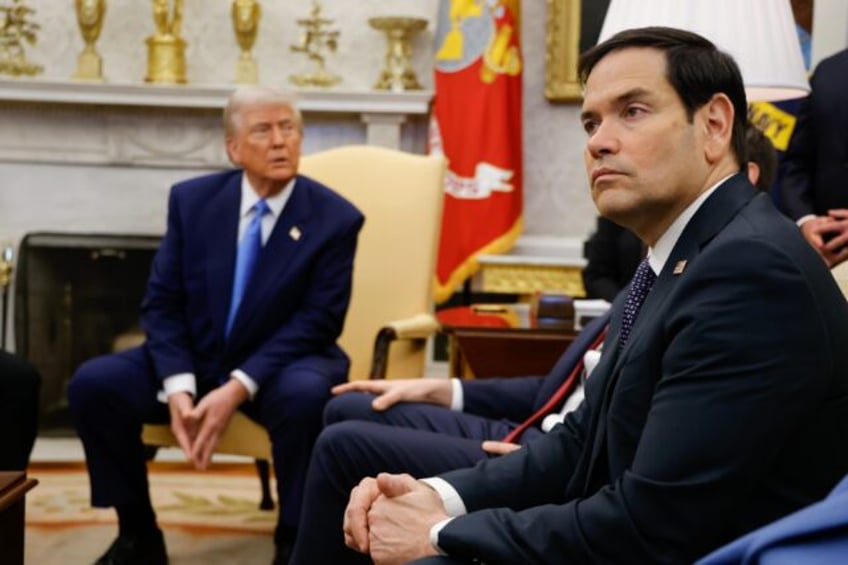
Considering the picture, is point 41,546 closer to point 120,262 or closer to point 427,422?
point 427,422

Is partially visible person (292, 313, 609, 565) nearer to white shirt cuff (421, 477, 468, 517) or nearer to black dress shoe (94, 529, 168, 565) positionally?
white shirt cuff (421, 477, 468, 517)

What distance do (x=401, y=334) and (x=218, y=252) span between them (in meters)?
0.56

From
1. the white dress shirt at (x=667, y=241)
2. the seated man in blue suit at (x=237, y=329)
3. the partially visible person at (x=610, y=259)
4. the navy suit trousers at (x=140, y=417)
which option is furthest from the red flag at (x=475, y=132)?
the white dress shirt at (x=667, y=241)

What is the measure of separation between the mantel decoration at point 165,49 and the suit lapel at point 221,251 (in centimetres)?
211

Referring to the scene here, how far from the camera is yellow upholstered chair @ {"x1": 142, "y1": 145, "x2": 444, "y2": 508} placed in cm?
401

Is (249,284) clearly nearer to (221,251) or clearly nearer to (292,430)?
(221,251)

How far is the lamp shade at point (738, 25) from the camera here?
9.11 feet

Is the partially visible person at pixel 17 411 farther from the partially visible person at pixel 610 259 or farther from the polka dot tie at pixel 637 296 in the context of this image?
the polka dot tie at pixel 637 296

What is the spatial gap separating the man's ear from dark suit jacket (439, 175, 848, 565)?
97mm

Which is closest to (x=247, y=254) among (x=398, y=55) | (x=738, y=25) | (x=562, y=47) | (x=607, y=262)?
(x=607, y=262)

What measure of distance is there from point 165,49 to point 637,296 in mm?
4222

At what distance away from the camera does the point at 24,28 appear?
19.2 feet

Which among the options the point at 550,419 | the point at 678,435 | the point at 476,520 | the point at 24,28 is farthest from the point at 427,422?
the point at 24,28

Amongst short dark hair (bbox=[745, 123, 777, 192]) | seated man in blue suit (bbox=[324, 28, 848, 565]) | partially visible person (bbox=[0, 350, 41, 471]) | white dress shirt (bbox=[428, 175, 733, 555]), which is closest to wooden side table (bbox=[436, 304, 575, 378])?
short dark hair (bbox=[745, 123, 777, 192])
